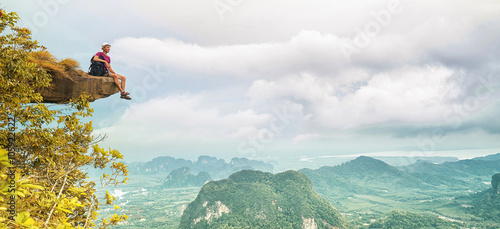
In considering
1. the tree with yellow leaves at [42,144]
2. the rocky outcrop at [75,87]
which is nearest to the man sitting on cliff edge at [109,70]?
the rocky outcrop at [75,87]

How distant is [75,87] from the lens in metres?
4.61

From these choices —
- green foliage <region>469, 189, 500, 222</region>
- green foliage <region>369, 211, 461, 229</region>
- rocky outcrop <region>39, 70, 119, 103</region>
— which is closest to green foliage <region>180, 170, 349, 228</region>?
green foliage <region>369, 211, 461, 229</region>

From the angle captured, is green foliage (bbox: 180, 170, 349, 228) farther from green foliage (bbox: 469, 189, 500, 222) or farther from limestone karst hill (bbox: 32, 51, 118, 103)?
green foliage (bbox: 469, 189, 500, 222)

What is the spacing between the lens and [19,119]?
120 inches

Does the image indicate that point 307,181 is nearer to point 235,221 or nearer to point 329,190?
point 235,221

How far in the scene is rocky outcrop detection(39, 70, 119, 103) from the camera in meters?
4.31

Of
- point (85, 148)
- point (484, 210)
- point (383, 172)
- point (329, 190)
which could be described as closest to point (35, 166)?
point (85, 148)

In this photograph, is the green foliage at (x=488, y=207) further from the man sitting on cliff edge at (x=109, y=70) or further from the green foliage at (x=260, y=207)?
the man sitting on cliff edge at (x=109, y=70)

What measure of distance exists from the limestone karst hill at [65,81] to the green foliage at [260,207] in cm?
4728

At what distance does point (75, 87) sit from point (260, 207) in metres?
52.4

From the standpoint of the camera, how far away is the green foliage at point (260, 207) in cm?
5009

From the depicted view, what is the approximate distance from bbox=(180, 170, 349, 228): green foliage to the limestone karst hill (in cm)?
4728

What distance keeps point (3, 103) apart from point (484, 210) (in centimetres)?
11785

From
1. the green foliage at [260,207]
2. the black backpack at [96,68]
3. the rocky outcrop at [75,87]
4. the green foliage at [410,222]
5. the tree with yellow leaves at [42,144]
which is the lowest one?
the green foliage at [410,222]
